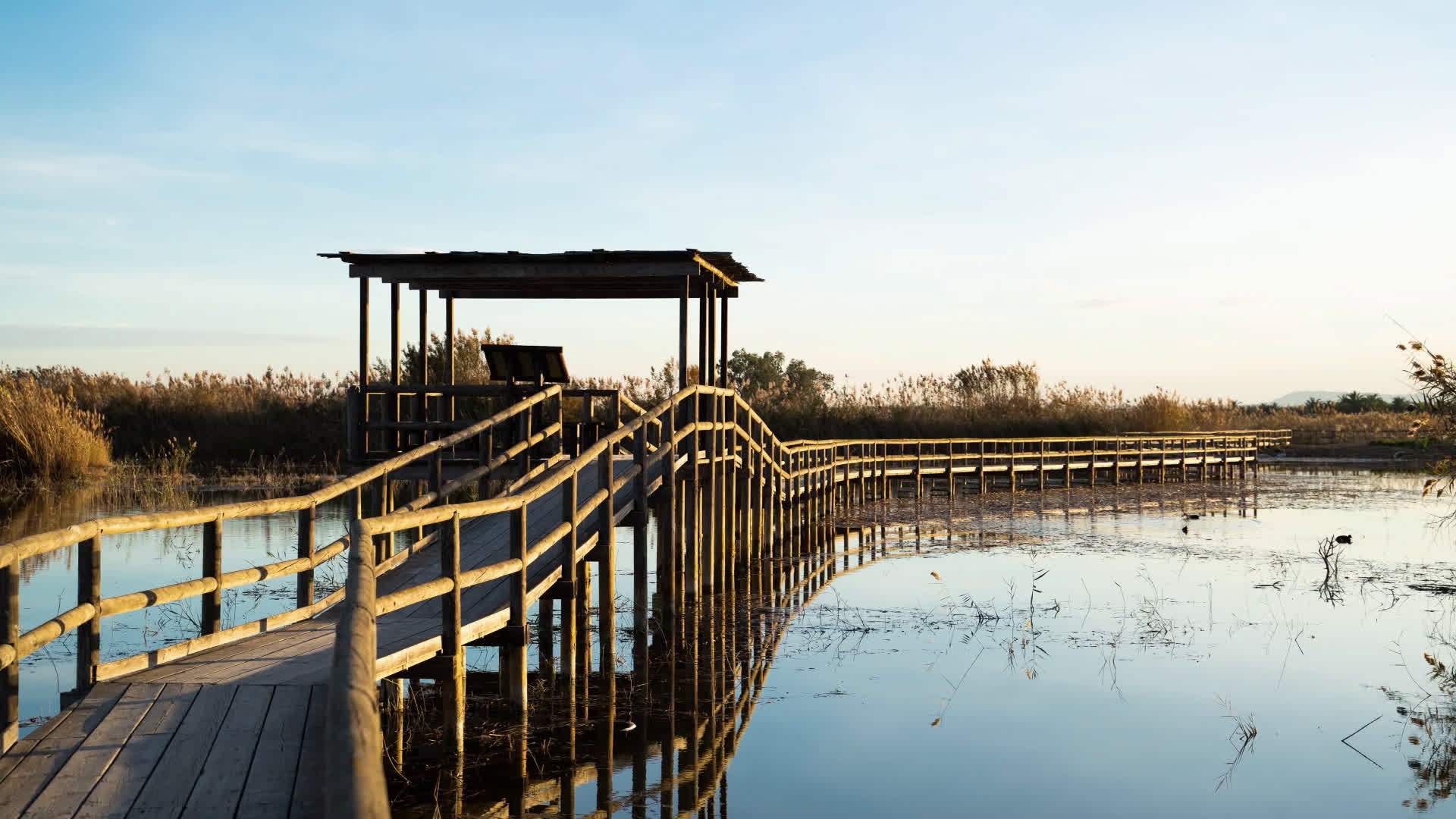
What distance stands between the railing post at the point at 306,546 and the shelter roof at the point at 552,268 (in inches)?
230

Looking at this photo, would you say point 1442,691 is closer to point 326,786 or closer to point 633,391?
point 326,786

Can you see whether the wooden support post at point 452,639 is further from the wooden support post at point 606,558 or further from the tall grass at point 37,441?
the tall grass at point 37,441

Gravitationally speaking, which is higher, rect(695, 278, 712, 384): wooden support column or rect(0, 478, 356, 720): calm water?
rect(695, 278, 712, 384): wooden support column

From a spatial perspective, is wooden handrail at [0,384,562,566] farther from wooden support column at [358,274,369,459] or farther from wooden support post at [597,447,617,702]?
wooden support column at [358,274,369,459]

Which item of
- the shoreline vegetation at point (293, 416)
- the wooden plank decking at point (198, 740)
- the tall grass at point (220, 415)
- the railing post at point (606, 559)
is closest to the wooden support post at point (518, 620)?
the wooden plank decking at point (198, 740)

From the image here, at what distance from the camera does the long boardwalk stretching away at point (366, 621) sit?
448cm

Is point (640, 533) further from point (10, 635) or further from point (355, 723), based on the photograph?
point (355, 723)

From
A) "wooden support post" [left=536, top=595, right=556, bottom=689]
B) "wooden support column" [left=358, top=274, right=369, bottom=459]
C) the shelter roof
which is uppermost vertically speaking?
the shelter roof

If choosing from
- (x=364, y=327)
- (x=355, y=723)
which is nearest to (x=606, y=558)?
(x=364, y=327)

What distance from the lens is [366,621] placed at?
4461mm

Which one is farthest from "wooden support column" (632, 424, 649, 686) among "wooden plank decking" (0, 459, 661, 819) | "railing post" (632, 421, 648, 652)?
"wooden plank decking" (0, 459, 661, 819)

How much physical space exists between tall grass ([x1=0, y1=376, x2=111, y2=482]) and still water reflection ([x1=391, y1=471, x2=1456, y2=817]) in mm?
14083

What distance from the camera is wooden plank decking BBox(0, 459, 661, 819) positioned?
446 centimetres

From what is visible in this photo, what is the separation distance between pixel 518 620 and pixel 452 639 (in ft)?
3.08
